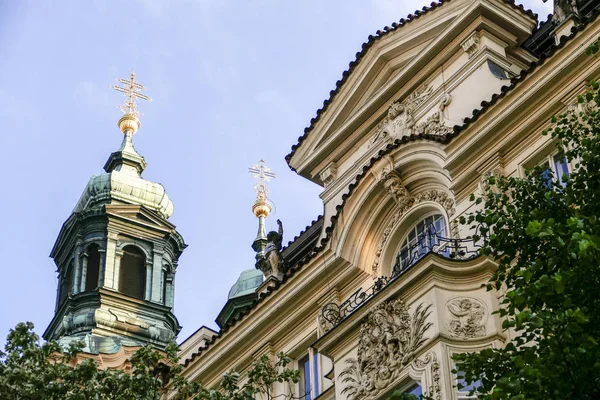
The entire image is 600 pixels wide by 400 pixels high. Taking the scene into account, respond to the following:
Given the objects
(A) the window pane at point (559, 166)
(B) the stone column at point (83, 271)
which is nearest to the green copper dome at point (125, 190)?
(B) the stone column at point (83, 271)

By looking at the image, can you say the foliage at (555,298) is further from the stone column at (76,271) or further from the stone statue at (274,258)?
the stone column at (76,271)

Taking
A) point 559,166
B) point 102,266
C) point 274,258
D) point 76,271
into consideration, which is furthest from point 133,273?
point 559,166

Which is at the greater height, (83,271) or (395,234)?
(83,271)

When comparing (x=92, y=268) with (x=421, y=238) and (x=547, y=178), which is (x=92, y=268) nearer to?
(x=421, y=238)

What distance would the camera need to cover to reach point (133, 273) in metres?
41.1

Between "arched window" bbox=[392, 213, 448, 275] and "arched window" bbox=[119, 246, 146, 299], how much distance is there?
17.3 m

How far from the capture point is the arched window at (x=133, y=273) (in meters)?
40.4

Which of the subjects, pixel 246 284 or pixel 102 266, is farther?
pixel 246 284

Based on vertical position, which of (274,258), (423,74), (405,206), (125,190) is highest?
(125,190)

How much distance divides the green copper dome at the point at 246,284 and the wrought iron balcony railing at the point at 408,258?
52.7 feet

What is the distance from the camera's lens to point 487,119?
2298 centimetres

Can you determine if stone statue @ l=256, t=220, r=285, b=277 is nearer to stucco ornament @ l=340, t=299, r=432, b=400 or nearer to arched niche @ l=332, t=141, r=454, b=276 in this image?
arched niche @ l=332, t=141, r=454, b=276

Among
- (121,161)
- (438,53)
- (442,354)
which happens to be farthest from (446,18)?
(121,161)

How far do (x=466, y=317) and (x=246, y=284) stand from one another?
21.5m
